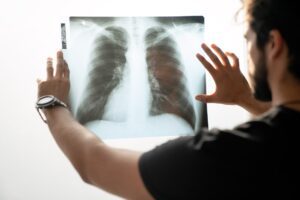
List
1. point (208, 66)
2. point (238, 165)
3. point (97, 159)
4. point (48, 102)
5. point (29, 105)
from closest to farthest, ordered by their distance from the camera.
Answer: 1. point (238, 165)
2. point (97, 159)
3. point (48, 102)
4. point (208, 66)
5. point (29, 105)

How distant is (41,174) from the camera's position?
4.32ft

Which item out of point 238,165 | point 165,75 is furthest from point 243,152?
point 165,75

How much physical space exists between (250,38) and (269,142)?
9.5 inches

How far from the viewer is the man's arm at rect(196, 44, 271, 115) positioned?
1.13m

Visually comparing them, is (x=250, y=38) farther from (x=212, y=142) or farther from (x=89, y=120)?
(x=89, y=120)

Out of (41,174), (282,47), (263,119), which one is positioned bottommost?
(41,174)

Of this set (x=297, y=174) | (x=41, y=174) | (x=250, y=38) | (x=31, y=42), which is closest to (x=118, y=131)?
(x=41, y=174)

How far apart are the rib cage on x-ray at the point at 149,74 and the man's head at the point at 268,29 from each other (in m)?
0.55

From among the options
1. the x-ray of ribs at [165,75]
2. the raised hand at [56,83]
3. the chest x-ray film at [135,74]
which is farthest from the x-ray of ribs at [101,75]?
the raised hand at [56,83]

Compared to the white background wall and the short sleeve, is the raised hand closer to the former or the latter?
the white background wall

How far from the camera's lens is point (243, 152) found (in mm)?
716

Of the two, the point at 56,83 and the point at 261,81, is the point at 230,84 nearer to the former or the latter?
the point at 261,81

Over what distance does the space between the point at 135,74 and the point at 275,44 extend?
66cm

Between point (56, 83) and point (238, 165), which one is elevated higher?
point (56, 83)
